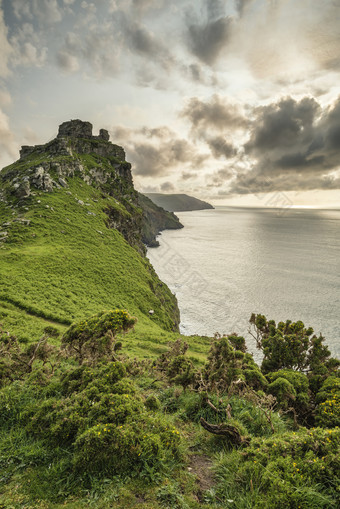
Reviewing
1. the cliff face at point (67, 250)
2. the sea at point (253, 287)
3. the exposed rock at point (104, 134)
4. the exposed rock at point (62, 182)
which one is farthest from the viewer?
the exposed rock at point (104, 134)

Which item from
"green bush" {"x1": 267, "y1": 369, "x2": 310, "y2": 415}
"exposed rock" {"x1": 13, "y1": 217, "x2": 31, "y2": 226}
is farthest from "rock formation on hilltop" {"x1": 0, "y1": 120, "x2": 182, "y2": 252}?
"green bush" {"x1": 267, "y1": 369, "x2": 310, "y2": 415}

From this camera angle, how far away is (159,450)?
21.4 ft

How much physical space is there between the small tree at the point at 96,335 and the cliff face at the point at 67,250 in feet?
54.4

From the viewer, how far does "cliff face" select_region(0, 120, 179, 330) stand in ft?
99.1

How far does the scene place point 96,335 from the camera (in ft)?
35.5

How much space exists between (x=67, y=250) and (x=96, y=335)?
35.7 metres

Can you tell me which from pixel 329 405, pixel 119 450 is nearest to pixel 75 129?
pixel 119 450

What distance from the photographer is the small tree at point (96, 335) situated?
10.6 m

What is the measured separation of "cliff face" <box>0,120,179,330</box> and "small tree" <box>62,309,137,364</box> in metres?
16.6

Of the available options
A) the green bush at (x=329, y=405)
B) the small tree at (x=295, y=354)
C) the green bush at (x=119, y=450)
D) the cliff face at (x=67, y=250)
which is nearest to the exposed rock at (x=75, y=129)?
the cliff face at (x=67, y=250)

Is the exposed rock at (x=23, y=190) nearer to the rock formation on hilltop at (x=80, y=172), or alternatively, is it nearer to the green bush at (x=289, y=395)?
the rock formation on hilltop at (x=80, y=172)

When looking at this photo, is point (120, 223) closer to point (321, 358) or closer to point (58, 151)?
point (58, 151)

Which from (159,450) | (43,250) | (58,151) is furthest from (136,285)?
(58,151)

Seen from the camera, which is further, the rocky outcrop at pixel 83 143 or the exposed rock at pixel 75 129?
the exposed rock at pixel 75 129
